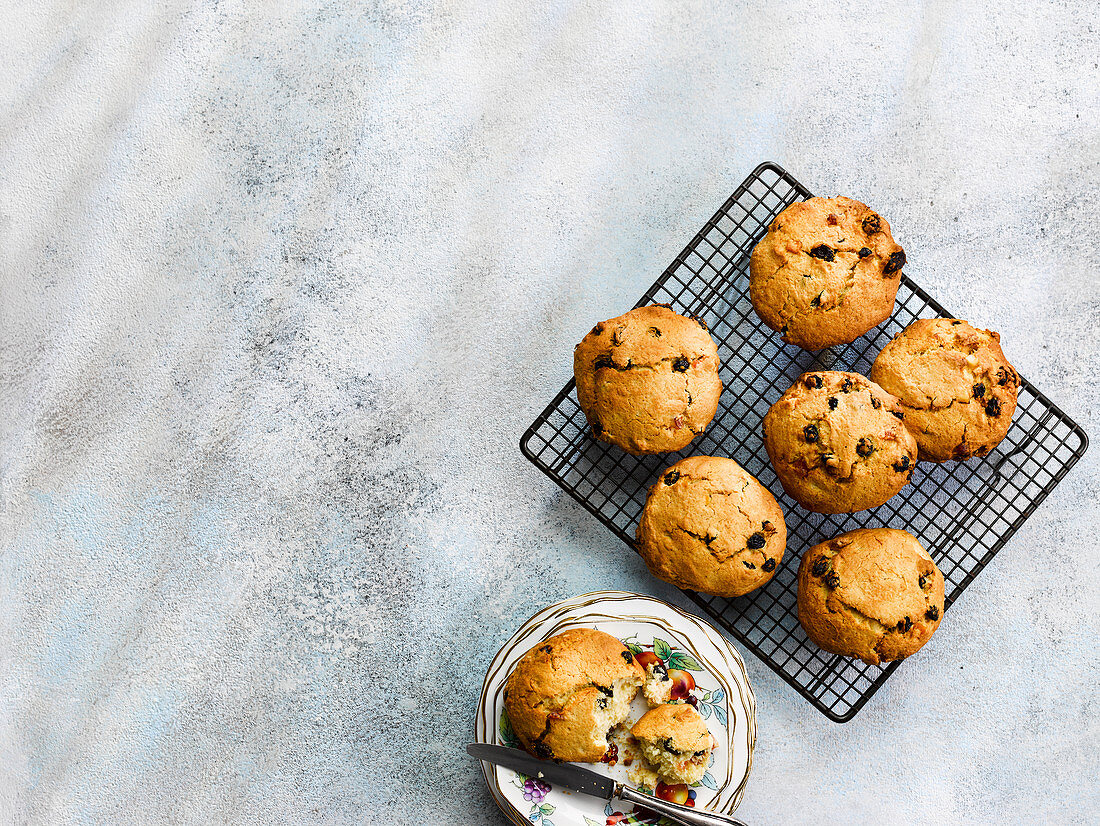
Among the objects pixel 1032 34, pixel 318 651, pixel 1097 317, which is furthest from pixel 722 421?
pixel 1032 34

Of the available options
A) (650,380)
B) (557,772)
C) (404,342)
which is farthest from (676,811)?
(404,342)

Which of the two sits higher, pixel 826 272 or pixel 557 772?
pixel 826 272

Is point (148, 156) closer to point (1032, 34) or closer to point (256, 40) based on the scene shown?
point (256, 40)

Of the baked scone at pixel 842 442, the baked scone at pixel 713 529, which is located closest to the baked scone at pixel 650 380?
the baked scone at pixel 713 529

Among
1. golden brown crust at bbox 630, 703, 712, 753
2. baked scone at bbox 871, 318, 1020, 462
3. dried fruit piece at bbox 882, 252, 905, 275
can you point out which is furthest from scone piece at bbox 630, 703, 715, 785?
dried fruit piece at bbox 882, 252, 905, 275

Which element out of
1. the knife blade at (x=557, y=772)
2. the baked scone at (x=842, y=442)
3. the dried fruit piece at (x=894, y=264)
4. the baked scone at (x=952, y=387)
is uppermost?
the dried fruit piece at (x=894, y=264)

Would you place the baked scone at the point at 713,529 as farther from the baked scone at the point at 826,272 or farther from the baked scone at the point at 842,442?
the baked scone at the point at 826,272

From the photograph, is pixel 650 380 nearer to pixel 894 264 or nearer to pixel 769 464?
pixel 769 464
